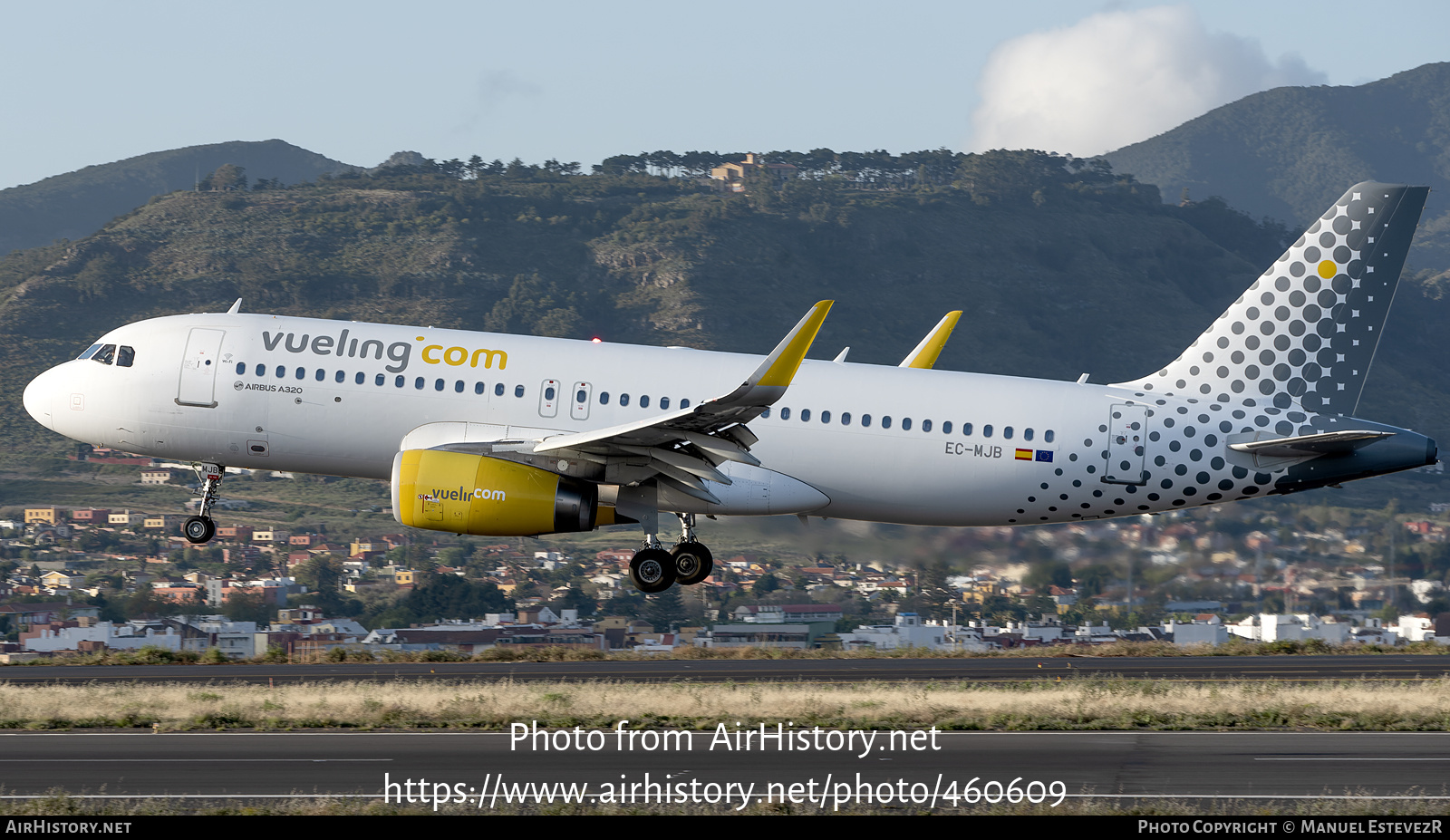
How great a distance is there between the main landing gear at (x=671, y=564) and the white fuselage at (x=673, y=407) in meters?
1.74

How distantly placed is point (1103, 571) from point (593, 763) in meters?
28.7

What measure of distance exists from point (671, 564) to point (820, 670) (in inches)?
301

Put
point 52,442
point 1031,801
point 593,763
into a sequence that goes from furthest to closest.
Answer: point 52,442 < point 593,763 < point 1031,801

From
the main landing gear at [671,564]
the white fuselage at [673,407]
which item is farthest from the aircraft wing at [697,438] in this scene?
the white fuselage at [673,407]

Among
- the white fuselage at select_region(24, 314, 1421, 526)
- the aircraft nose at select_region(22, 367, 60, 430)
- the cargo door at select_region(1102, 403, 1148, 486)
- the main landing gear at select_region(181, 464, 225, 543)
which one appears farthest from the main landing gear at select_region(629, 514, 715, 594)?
the aircraft nose at select_region(22, 367, 60, 430)

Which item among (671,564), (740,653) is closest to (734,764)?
(671,564)

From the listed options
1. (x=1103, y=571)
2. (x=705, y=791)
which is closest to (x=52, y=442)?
(x=1103, y=571)

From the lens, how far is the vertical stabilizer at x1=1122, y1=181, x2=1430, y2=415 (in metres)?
30.9

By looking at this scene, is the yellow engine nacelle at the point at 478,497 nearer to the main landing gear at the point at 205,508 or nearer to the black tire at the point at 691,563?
the black tire at the point at 691,563

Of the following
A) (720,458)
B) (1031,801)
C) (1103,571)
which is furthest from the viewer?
(1103,571)

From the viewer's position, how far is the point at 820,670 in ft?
116

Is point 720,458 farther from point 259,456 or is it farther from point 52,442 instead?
point 52,442

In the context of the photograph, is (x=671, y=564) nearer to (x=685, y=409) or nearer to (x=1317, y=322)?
(x=685, y=409)

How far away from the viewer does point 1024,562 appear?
134 feet
